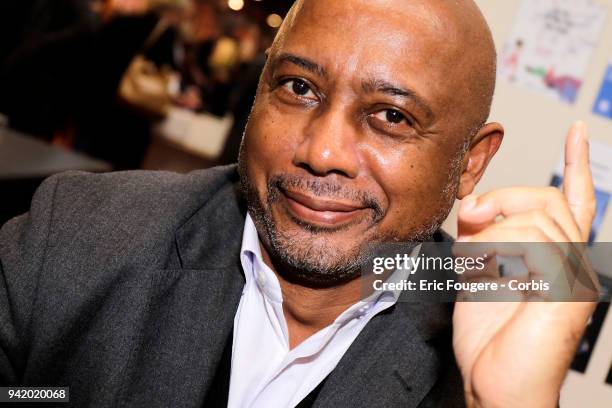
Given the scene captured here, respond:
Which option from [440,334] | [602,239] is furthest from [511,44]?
[440,334]

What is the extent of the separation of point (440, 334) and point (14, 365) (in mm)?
1166

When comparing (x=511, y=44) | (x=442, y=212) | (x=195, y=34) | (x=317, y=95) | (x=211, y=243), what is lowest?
(x=195, y=34)

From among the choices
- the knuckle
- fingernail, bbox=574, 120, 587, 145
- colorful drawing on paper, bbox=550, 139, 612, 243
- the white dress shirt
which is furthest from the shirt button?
colorful drawing on paper, bbox=550, 139, 612, 243

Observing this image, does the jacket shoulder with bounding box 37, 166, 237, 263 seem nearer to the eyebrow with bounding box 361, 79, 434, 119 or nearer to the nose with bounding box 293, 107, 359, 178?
the nose with bounding box 293, 107, 359, 178

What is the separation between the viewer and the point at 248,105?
3.35 m

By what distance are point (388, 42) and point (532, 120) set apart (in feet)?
2.82

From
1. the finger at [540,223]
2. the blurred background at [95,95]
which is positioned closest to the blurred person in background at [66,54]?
the blurred background at [95,95]

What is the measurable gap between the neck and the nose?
37 centimetres

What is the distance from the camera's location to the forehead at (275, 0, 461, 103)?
50.4 inches

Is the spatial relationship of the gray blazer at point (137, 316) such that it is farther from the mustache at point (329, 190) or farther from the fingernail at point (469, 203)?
the fingernail at point (469, 203)

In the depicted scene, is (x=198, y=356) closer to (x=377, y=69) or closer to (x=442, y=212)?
(x=442, y=212)

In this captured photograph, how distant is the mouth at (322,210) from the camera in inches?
52.4

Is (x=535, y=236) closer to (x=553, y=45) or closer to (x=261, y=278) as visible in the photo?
(x=261, y=278)

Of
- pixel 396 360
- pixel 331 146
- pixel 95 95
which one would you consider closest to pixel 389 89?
pixel 331 146
